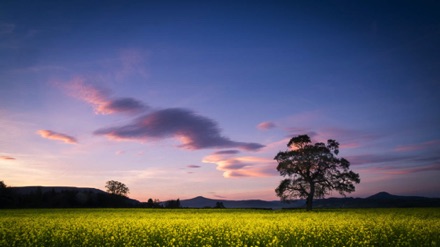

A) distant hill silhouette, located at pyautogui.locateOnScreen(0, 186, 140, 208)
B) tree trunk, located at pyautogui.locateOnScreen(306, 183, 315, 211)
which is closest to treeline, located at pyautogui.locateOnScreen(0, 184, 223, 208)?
distant hill silhouette, located at pyautogui.locateOnScreen(0, 186, 140, 208)

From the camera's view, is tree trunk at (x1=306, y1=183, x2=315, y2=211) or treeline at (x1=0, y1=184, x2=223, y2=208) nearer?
tree trunk at (x1=306, y1=183, x2=315, y2=211)

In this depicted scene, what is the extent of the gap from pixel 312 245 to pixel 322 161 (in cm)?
3428

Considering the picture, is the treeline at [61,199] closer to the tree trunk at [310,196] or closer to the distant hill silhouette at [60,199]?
the distant hill silhouette at [60,199]

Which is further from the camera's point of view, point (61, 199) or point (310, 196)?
point (61, 199)

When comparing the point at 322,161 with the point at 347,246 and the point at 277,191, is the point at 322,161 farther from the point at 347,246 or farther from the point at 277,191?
the point at 347,246

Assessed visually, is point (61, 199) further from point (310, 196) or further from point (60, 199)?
point (310, 196)

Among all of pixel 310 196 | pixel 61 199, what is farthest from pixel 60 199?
pixel 310 196

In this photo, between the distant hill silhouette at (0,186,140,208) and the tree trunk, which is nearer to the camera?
the tree trunk

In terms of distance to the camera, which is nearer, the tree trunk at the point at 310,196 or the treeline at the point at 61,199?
the tree trunk at the point at 310,196

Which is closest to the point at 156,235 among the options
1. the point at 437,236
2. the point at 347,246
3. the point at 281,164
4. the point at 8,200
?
the point at 347,246

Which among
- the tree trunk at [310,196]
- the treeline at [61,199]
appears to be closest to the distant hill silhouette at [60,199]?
the treeline at [61,199]

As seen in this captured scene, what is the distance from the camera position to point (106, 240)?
1652 cm

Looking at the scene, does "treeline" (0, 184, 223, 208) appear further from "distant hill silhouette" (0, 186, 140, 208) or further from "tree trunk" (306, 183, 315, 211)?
"tree trunk" (306, 183, 315, 211)

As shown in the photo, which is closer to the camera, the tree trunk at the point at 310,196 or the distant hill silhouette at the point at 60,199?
the tree trunk at the point at 310,196
